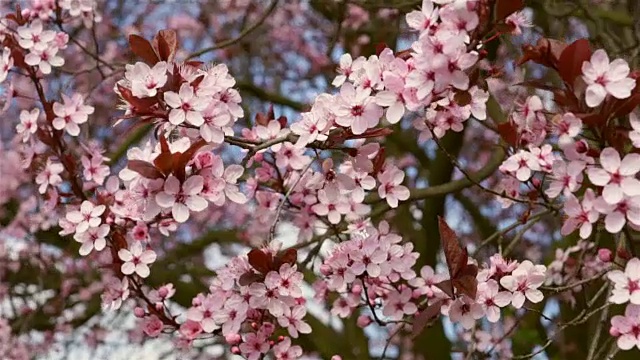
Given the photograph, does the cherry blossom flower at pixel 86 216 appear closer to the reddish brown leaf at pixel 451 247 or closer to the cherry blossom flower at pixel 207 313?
the cherry blossom flower at pixel 207 313

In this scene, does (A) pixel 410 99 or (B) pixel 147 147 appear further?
(B) pixel 147 147

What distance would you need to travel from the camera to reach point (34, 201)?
4.12m

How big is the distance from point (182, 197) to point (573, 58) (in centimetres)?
75

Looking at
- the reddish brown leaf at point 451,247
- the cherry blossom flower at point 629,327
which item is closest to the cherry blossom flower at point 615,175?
the cherry blossom flower at point 629,327

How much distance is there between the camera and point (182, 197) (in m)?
1.55

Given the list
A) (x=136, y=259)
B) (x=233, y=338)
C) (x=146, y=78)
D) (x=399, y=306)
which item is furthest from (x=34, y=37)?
(x=399, y=306)

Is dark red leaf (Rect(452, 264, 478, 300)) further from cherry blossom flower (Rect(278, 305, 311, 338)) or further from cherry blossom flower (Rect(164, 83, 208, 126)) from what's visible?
cherry blossom flower (Rect(164, 83, 208, 126))

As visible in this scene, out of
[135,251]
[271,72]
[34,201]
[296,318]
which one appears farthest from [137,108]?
[271,72]

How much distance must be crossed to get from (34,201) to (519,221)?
2.85 metres

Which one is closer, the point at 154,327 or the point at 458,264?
the point at 458,264

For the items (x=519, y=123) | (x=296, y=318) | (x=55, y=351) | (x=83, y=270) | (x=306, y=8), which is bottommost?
(x=55, y=351)

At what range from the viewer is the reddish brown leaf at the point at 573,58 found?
1314 mm

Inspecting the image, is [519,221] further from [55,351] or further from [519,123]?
[55,351]

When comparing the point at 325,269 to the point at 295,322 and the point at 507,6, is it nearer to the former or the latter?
the point at 295,322
